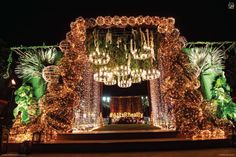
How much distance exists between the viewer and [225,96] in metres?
12.2

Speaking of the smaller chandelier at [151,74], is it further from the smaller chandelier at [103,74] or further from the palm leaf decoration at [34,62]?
the palm leaf decoration at [34,62]

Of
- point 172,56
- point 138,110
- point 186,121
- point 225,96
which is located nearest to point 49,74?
point 172,56

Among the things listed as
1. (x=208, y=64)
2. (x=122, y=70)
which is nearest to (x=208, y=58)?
(x=208, y=64)

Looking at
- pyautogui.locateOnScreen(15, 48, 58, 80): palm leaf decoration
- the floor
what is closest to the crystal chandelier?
pyautogui.locateOnScreen(15, 48, 58, 80): palm leaf decoration

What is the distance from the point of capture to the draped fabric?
18.0 meters

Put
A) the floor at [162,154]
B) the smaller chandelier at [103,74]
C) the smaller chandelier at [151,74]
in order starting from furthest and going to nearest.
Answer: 1. the smaller chandelier at [103,74]
2. the smaller chandelier at [151,74]
3. the floor at [162,154]

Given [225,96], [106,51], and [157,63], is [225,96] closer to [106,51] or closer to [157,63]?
[157,63]

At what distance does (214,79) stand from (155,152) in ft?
24.7

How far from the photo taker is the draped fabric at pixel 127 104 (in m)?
18.0

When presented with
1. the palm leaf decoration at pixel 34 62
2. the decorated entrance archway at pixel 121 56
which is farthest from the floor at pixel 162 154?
the palm leaf decoration at pixel 34 62

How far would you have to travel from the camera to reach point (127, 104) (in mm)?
18094

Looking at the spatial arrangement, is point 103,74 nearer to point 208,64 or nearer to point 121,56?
point 121,56

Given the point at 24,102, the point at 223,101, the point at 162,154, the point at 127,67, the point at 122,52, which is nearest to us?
the point at 162,154

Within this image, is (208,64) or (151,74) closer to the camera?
(151,74)
